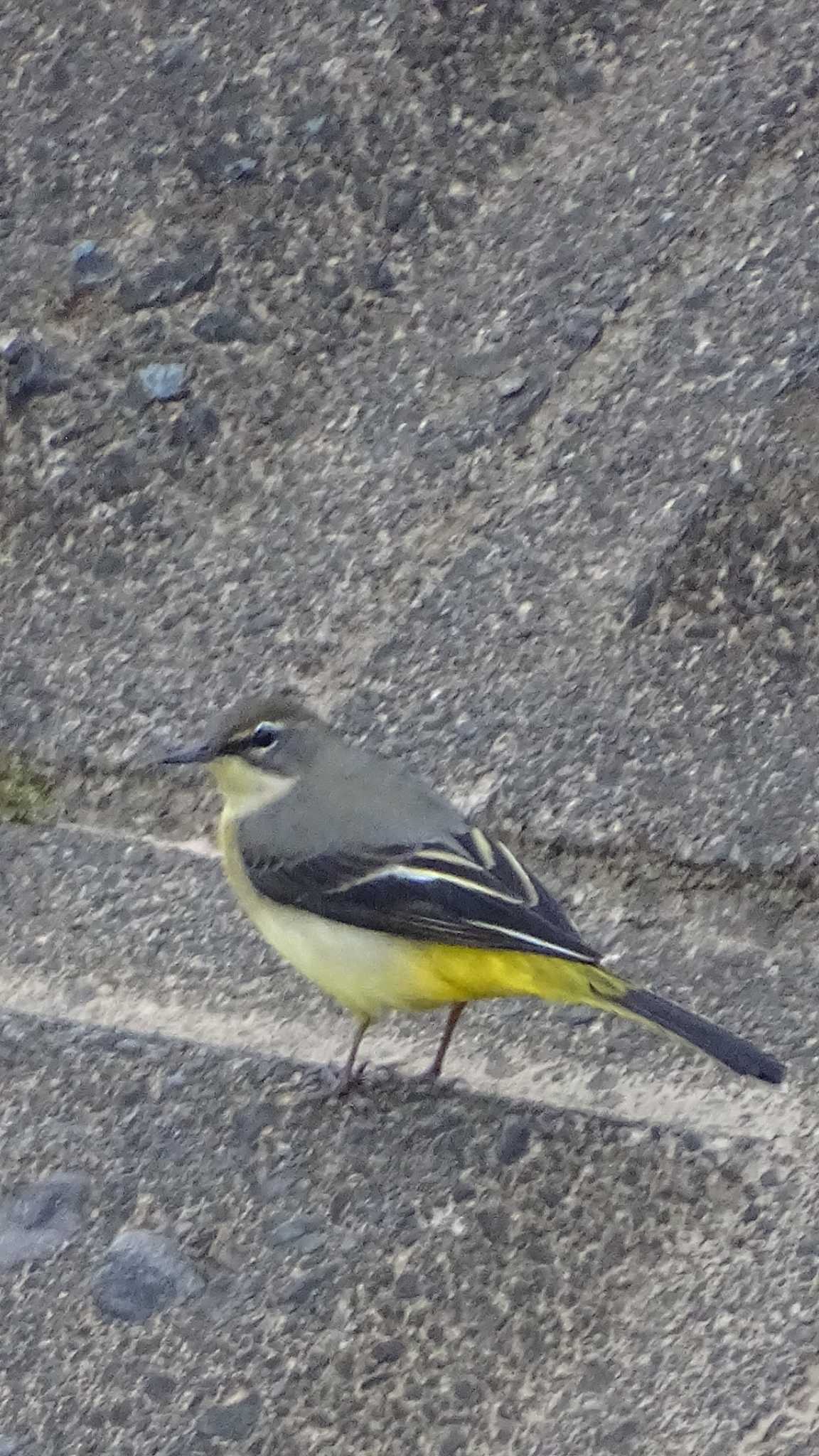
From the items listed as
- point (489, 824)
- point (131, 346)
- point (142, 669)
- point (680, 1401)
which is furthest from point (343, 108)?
point (680, 1401)

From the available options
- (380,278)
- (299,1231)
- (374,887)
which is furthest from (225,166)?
(299,1231)

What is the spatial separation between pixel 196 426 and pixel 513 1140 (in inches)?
46.8

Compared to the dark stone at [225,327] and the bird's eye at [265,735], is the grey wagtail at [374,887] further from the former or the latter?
the dark stone at [225,327]

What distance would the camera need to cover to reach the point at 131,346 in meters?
2.85

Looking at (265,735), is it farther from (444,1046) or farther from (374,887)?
(444,1046)

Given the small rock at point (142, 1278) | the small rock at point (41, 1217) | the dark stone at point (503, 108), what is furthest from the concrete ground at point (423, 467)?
the small rock at point (142, 1278)

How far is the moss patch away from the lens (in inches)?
115

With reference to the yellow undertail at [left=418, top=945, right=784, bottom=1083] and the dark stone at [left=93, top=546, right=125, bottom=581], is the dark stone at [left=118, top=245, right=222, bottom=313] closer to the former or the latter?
the dark stone at [left=93, top=546, right=125, bottom=581]

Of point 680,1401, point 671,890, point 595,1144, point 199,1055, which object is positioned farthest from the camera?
point 671,890

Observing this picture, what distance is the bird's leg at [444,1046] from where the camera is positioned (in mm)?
2676

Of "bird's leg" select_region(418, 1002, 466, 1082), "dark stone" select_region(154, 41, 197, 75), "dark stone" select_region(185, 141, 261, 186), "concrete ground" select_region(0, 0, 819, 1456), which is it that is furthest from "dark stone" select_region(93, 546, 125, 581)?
"bird's leg" select_region(418, 1002, 466, 1082)

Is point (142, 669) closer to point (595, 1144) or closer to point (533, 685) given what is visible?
point (533, 685)

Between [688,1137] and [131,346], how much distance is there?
1442 mm

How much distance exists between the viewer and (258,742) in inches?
110
